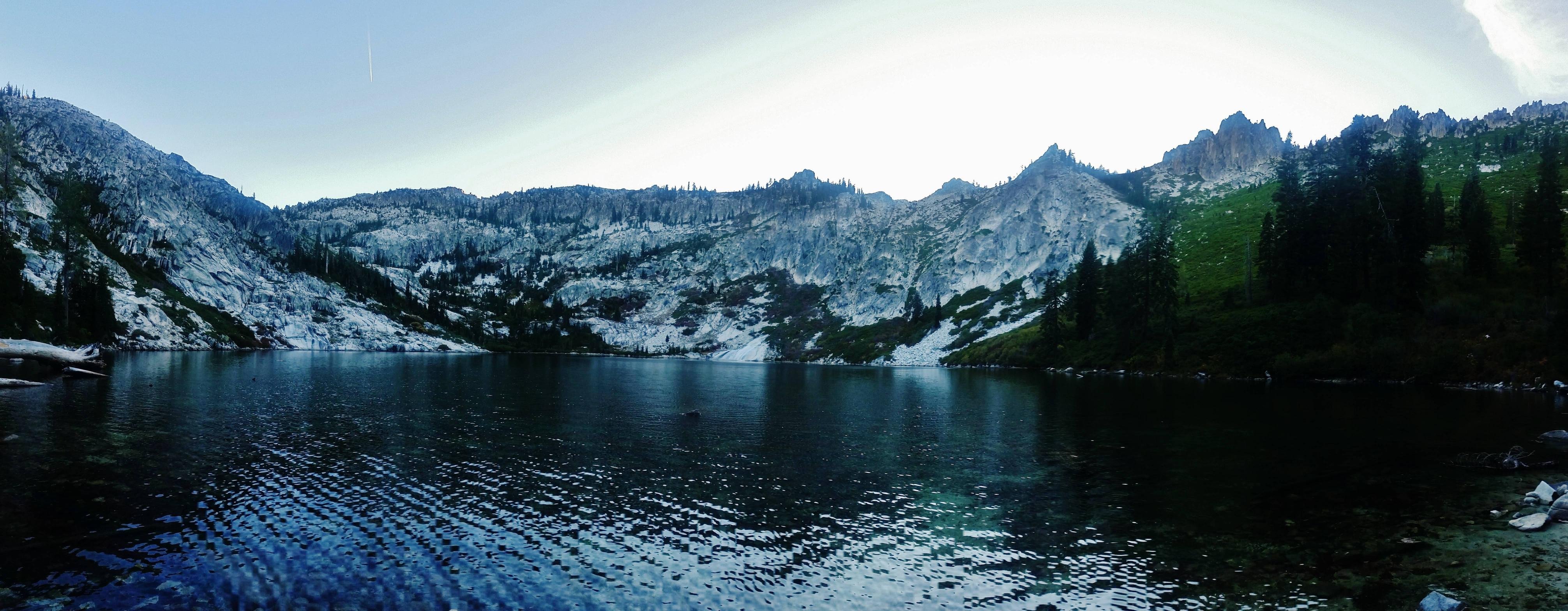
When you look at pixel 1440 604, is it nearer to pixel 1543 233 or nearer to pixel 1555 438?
pixel 1555 438

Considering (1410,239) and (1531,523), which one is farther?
(1410,239)

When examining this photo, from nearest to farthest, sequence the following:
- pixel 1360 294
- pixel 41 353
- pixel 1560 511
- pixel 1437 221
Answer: pixel 1560 511 → pixel 41 353 → pixel 1360 294 → pixel 1437 221

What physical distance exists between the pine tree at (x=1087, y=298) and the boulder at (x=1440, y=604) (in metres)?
149

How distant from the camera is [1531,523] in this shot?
24.3m

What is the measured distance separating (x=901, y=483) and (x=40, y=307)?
685 feet

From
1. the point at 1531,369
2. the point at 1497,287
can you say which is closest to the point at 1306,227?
the point at 1497,287

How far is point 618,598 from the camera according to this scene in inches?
771

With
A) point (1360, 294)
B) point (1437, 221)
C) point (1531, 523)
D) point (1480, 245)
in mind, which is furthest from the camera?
point (1437, 221)

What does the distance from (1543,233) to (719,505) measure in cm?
13187

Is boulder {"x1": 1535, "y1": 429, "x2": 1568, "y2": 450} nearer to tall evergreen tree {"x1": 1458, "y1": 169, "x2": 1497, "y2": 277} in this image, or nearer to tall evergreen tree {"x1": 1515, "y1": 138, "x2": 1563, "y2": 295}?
tall evergreen tree {"x1": 1515, "y1": 138, "x2": 1563, "y2": 295}

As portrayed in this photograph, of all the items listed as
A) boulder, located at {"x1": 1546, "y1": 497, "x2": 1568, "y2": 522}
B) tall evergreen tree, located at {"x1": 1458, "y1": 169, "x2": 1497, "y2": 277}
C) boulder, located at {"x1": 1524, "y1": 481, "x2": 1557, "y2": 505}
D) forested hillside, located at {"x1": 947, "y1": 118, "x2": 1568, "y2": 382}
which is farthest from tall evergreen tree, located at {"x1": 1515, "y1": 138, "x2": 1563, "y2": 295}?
boulder, located at {"x1": 1546, "y1": 497, "x2": 1568, "y2": 522}

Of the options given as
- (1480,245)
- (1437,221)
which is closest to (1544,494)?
(1480,245)

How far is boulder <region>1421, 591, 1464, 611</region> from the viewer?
17469 millimetres

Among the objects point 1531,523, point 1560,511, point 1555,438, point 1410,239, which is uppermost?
point 1410,239
